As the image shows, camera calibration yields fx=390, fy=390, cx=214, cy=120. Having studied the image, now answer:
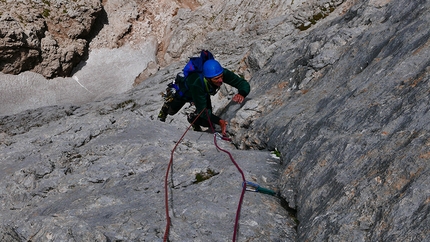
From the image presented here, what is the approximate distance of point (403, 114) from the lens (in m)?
7.11

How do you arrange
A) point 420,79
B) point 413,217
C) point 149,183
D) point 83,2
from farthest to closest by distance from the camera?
point 83,2 < point 149,183 < point 420,79 < point 413,217

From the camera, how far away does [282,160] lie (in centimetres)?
937

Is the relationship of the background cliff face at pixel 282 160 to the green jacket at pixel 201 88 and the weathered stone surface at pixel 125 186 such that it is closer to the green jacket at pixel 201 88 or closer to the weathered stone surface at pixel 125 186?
the weathered stone surface at pixel 125 186

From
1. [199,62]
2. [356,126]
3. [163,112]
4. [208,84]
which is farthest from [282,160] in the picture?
[163,112]

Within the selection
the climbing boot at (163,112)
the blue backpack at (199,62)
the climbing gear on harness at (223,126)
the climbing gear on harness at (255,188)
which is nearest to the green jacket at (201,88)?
the blue backpack at (199,62)

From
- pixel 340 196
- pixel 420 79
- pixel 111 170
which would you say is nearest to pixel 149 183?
pixel 111 170

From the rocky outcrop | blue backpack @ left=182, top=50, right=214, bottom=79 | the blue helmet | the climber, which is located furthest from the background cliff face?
blue backpack @ left=182, top=50, right=214, bottom=79

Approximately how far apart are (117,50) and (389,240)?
47310mm

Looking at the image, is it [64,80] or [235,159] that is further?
[64,80]

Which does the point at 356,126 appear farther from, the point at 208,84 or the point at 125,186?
the point at 125,186

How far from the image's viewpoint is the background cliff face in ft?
19.9

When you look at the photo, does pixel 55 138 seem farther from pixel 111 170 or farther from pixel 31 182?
pixel 111 170

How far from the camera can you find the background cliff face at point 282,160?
19.9 ft

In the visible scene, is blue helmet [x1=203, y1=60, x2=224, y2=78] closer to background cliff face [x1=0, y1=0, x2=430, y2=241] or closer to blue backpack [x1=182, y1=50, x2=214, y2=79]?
blue backpack [x1=182, y1=50, x2=214, y2=79]
